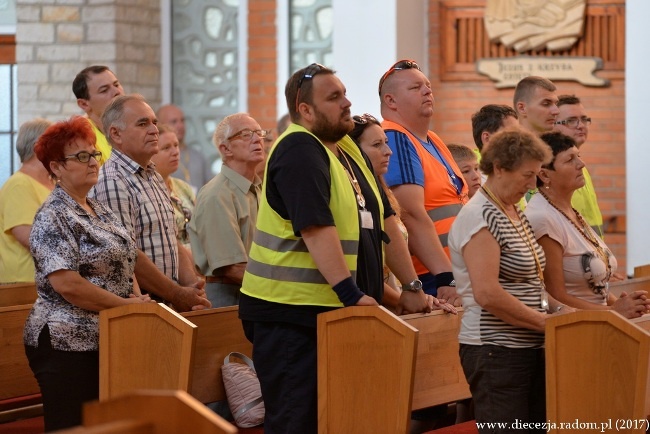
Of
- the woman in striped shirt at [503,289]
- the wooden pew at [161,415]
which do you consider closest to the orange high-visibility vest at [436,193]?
the woman in striped shirt at [503,289]

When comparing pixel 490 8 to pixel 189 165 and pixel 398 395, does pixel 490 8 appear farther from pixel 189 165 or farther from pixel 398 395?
pixel 398 395

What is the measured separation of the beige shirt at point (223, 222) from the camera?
439cm

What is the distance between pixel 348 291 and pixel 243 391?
885mm

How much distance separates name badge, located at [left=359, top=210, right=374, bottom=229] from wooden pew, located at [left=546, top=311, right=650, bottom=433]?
608 mm

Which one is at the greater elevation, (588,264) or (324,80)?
(324,80)

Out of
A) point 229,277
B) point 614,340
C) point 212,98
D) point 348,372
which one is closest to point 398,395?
point 348,372

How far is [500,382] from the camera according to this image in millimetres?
3293

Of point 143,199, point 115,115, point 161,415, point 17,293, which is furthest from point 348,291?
point 17,293

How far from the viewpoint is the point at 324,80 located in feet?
11.3

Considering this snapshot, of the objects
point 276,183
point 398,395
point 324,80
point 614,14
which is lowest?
point 398,395

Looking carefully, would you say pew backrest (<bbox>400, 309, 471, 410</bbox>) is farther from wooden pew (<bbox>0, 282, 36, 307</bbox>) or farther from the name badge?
wooden pew (<bbox>0, 282, 36, 307</bbox>)

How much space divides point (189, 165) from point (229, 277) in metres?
3.57

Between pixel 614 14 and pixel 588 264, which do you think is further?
pixel 614 14

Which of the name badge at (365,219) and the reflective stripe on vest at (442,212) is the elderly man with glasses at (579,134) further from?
the name badge at (365,219)
